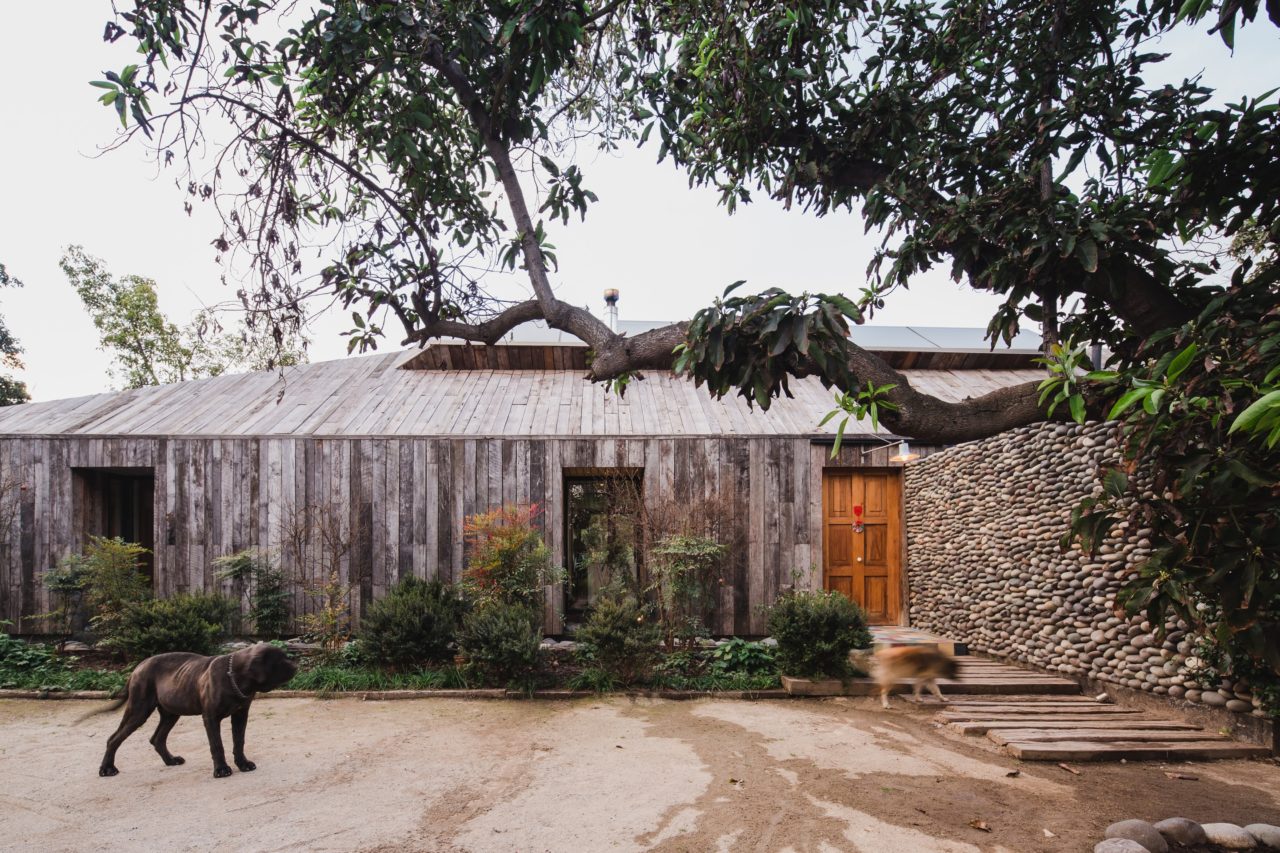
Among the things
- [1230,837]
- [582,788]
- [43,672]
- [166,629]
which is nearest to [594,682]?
[582,788]

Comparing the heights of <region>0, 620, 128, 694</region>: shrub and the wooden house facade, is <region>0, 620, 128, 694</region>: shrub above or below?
below

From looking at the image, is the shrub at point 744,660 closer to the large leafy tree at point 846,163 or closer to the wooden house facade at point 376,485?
the wooden house facade at point 376,485

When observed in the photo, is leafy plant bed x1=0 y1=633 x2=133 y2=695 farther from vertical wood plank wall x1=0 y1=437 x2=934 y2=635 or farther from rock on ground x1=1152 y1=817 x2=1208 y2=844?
rock on ground x1=1152 y1=817 x2=1208 y2=844

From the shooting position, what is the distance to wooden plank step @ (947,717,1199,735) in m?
5.44

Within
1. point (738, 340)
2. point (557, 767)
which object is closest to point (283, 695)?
point (557, 767)

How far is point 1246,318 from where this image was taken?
2.80 meters

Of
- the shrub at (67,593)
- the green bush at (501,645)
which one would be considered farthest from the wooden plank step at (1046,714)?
the shrub at (67,593)

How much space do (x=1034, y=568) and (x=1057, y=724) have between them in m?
1.79

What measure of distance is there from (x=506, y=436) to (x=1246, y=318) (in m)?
7.22

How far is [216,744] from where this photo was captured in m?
4.36

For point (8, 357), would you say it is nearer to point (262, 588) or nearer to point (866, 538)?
point (262, 588)

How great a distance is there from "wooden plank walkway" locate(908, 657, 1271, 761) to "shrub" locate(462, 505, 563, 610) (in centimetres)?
397

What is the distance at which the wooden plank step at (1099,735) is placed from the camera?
5176mm

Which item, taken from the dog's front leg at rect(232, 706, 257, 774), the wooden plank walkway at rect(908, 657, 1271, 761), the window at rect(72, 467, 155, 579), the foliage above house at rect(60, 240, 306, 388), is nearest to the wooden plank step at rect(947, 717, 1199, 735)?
the wooden plank walkway at rect(908, 657, 1271, 761)
